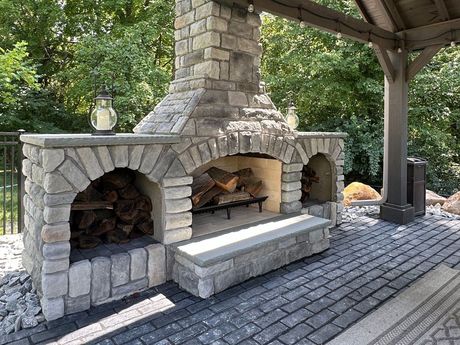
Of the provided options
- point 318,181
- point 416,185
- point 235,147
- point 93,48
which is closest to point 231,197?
point 235,147

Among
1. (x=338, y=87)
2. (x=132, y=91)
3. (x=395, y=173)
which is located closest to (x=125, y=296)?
(x=395, y=173)

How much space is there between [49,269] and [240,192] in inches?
83.6

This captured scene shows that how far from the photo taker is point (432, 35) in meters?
4.82

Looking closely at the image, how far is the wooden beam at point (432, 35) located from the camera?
4.54 m

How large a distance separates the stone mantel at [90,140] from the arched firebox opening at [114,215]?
46 cm

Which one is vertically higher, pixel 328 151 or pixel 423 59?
pixel 423 59

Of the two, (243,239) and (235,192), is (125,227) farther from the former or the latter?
(235,192)

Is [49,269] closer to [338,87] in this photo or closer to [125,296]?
[125,296]

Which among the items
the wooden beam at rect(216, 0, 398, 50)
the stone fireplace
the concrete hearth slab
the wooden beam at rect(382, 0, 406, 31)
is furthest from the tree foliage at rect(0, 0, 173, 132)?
the wooden beam at rect(382, 0, 406, 31)

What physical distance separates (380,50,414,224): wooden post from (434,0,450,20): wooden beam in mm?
647

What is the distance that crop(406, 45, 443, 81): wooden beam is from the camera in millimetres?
4766

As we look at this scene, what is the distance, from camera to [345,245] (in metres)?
4.05

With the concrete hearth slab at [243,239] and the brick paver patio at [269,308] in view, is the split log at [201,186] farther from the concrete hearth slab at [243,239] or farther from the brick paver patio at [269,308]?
the brick paver patio at [269,308]

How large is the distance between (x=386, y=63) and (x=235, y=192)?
3140mm
